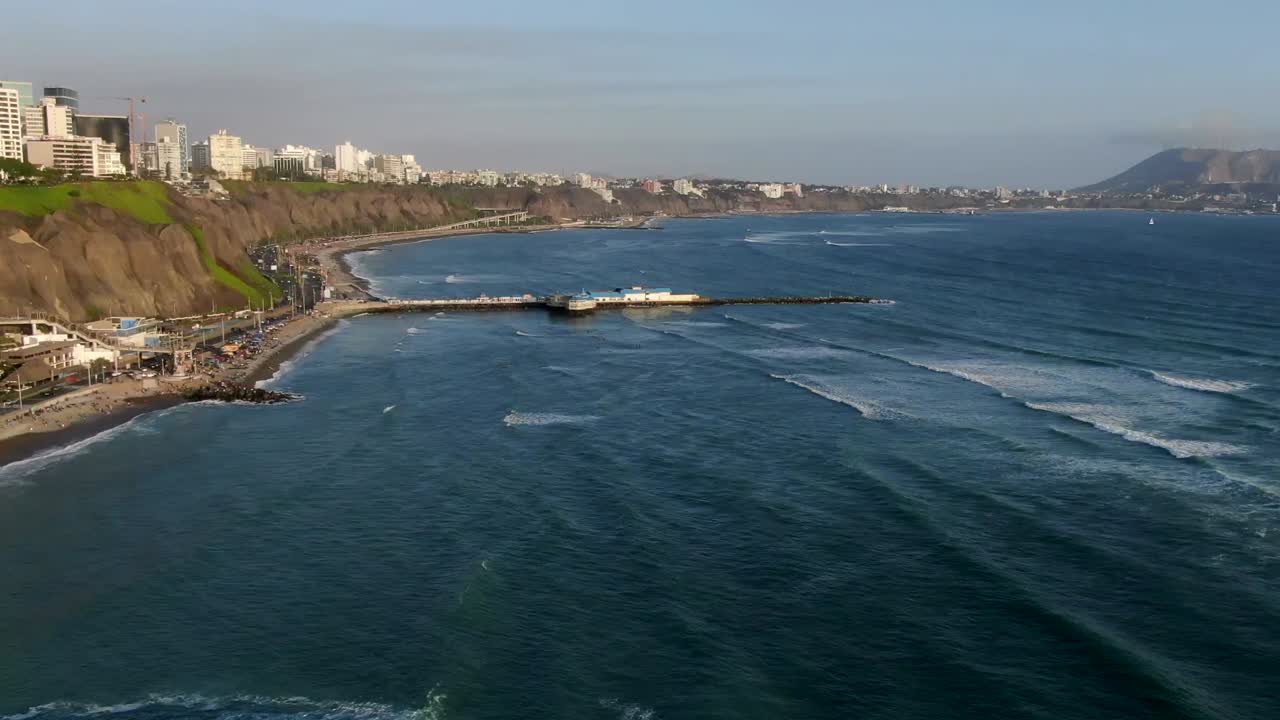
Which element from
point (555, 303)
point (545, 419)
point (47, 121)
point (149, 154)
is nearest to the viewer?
point (545, 419)

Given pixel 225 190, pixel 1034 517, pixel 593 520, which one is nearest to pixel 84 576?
pixel 593 520

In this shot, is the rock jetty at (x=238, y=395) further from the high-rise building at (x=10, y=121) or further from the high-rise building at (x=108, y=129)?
the high-rise building at (x=108, y=129)

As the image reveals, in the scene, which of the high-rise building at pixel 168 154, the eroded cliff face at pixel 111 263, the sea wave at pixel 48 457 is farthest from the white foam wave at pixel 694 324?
the high-rise building at pixel 168 154

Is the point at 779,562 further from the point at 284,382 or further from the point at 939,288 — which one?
the point at 939,288

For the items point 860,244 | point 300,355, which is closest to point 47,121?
point 300,355

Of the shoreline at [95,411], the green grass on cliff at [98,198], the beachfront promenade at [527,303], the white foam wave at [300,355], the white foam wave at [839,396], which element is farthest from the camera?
the beachfront promenade at [527,303]

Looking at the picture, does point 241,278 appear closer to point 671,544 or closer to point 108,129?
point 671,544

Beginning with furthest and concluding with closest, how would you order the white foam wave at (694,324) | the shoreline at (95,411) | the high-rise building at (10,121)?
the high-rise building at (10,121), the white foam wave at (694,324), the shoreline at (95,411)
